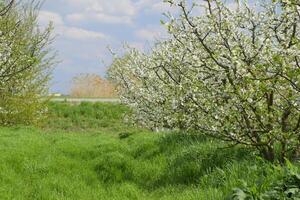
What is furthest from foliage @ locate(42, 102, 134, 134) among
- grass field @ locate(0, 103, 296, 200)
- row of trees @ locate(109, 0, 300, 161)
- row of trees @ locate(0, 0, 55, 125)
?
row of trees @ locate(109, 0, 300, 161)

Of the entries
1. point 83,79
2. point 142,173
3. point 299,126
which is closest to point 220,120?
point 299,126

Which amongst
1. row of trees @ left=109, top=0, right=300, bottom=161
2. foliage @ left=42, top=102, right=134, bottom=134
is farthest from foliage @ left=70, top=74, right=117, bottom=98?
row of trees @ left=109, top=0, right=300, bottom=161

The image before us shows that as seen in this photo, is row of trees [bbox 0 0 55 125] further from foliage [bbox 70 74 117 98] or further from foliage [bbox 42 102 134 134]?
foliage [bbox 70 74 117 98]

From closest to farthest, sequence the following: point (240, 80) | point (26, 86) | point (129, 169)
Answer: point (240, 80) → point (129, 169) → point (26, 86)

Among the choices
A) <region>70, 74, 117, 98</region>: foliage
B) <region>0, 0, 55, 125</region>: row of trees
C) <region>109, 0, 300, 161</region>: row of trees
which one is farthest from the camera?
<region>70, 74, 117, 98</region>: foliage

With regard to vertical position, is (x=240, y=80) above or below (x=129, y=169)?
above

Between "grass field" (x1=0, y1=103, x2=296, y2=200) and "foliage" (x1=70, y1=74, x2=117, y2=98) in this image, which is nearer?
"grass field" (x1=0, y1=103, x2=296, y2=200)

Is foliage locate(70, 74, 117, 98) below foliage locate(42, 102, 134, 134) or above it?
above

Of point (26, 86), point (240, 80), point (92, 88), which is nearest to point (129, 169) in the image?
point (240, 80)

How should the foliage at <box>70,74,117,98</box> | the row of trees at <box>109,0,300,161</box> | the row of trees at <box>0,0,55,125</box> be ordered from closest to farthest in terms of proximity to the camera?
the row of trees at <box>109,0,300,161</box> < the row of trees at <box>0,0,55,125</box> < the foliage at <box>70,74,117,98</box>

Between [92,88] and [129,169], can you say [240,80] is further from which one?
[92,88]

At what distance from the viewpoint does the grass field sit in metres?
6.32

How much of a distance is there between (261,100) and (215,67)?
78 cm

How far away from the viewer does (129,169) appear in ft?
28.8
